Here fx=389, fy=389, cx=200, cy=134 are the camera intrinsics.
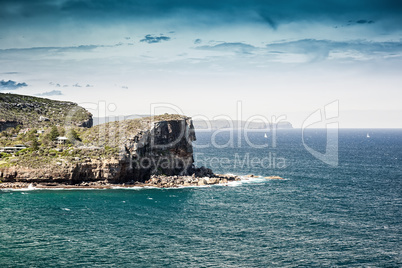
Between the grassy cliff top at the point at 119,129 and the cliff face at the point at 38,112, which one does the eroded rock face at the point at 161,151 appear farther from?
the cliff face at the point at 38,112

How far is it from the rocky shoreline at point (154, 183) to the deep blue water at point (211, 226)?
13.1ft

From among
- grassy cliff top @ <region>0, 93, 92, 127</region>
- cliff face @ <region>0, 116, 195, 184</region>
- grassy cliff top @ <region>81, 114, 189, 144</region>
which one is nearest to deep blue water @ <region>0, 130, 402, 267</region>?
cliff face @ <region>0, 116, 195, 184</region>

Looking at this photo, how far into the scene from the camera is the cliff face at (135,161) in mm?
103000

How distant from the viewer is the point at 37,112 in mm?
153500

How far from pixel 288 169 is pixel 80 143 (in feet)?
235

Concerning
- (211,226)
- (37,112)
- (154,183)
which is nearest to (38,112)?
(37,112)

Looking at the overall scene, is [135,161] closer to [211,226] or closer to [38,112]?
[211,226]

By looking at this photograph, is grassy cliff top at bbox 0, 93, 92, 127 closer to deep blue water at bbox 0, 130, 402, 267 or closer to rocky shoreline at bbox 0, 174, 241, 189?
rocky shoreline at bbox 0, 174, 241, 189

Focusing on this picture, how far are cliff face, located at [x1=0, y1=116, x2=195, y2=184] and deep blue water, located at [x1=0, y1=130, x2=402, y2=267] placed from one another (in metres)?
6.97

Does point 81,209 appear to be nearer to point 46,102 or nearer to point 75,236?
point 75,236

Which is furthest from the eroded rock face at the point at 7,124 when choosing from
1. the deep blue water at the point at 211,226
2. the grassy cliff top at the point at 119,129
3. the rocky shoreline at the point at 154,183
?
the deep blue water at the point at 211,226

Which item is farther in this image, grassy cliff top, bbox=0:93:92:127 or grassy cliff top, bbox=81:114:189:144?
grassy cliff top, bbox=0:93:92:127

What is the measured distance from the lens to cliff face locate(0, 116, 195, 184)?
103 metres

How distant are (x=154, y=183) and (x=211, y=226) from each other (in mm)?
40792
